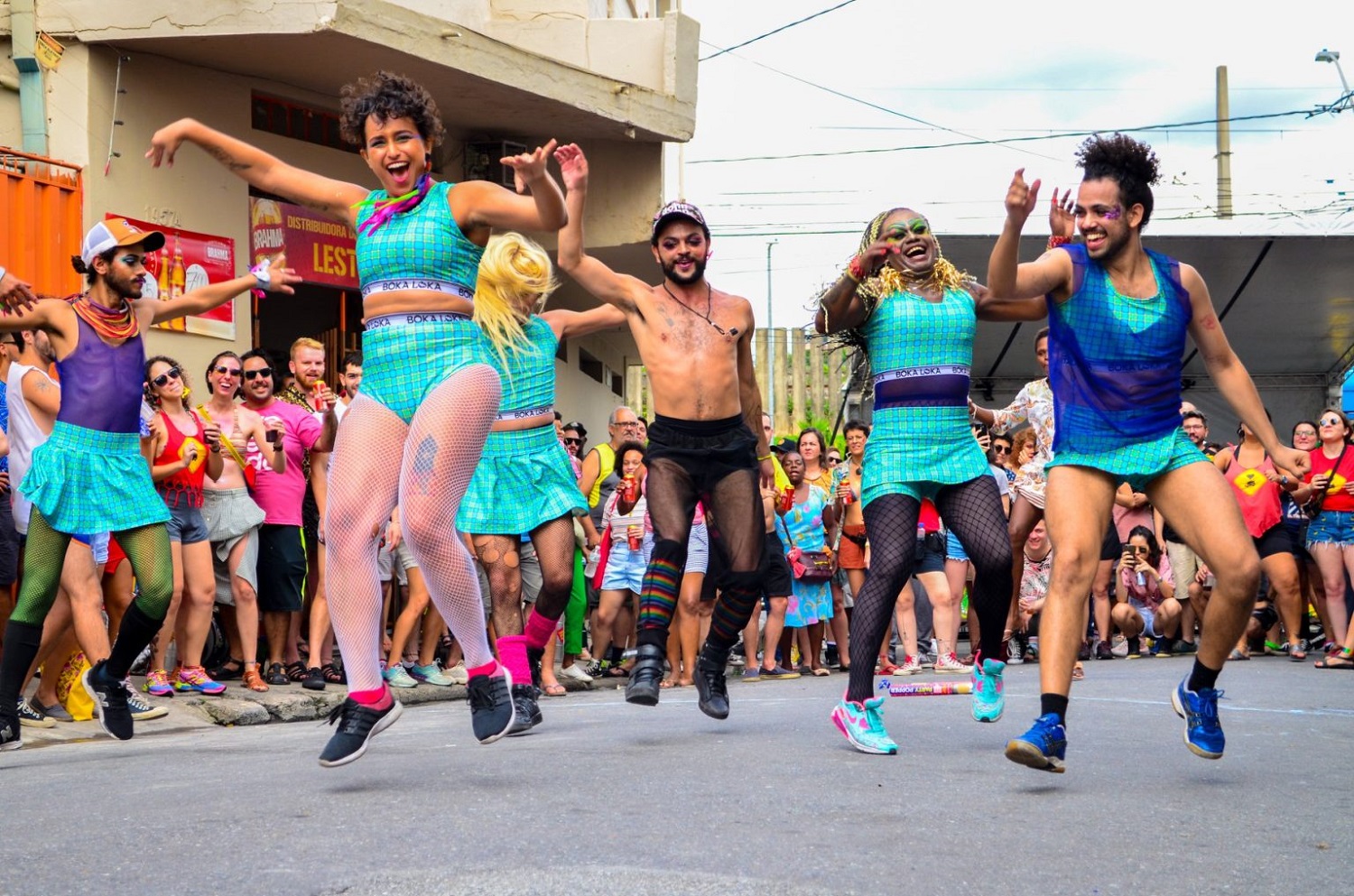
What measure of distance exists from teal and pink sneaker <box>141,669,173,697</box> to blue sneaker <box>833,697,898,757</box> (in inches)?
184

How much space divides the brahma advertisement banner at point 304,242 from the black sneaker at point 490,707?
9.08 meters

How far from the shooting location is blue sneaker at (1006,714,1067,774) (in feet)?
16.5

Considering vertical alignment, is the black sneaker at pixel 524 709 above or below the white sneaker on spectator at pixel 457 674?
above

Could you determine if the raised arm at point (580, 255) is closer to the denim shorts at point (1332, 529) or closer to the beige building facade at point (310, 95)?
the beige building facade at point (310, 95)

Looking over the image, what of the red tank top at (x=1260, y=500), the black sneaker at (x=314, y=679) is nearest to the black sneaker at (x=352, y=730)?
the black sneaker at (x=314, y=679)

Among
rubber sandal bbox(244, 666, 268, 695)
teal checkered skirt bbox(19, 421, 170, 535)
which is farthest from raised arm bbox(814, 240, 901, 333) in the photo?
rubber sandal bbox(244, 666, 268, 695)

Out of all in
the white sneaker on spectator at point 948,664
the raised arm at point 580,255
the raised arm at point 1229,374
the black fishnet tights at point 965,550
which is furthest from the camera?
the white sneaker on spectator at point 948,664

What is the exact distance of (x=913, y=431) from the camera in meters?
6.57

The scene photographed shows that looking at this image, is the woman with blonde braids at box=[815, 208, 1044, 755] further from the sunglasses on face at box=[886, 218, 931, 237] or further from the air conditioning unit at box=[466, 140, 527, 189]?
the air conditioning unit at box=[466, 140, 527, 189]

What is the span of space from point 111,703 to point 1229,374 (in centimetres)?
480

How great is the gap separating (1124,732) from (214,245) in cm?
955

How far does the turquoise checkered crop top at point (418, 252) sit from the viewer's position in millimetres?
5605

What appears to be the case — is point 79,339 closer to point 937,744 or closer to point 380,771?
point 380,771

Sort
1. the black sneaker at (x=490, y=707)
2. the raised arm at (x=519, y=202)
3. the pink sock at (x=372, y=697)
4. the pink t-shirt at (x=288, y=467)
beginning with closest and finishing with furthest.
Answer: the pink sock at (x=372, y=697), the raised arm at (x=519, y=202), the black sneaker at (x=490, y=707), the pink t-shirt at (x=288, y=467)
